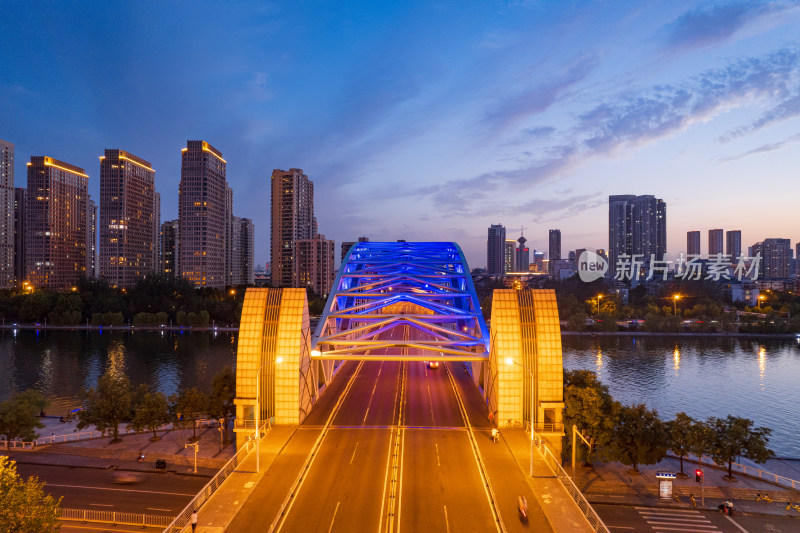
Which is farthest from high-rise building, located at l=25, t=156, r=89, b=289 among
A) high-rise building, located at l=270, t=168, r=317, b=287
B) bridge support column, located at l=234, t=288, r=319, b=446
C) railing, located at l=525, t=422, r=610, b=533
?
railing, located at l=525, t=422, r=610, b=533

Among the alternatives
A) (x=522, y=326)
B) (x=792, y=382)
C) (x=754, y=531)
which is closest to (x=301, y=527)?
(x=522, y=326)

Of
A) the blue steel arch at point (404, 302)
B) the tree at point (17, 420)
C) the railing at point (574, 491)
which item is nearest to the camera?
the railing at point (574, 491)

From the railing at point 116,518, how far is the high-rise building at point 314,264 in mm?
145452

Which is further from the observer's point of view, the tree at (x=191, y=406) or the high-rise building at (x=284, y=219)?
the high-rise building at (x=284, y=219)

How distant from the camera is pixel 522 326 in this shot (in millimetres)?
29312

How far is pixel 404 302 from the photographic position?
181 feet

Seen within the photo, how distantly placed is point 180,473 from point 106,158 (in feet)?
539

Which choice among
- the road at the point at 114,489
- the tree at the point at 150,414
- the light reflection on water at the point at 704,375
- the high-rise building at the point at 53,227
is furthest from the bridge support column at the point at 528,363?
the high-rise building at the point at 53,227

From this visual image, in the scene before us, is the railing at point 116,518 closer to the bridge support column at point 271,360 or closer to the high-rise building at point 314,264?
the bridge support column at point 271,360

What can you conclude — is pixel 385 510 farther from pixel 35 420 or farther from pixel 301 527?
pixel 35 420

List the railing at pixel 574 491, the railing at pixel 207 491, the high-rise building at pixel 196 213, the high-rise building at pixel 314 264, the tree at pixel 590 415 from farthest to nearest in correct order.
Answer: the high-rise building at pixel 314 264 < the high-rise building at pixel 196 213 < the tree at pixel 590 415 < the railing at pixel 574 491 < the railing at pixel 207 491

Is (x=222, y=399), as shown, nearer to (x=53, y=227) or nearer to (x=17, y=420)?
(x=17, y=420)

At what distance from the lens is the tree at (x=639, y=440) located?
28.5m

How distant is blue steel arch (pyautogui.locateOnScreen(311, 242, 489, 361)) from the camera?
3381 centimetres
